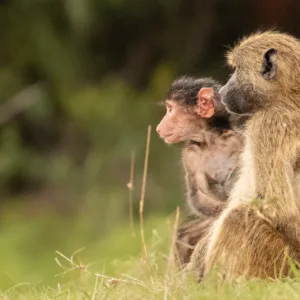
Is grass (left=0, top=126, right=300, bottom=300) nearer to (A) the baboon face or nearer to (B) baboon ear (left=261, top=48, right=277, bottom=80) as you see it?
(A) the baboon face

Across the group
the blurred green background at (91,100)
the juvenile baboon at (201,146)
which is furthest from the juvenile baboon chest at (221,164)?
the blurred green background at (91,100)

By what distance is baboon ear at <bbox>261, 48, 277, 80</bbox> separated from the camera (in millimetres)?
7156

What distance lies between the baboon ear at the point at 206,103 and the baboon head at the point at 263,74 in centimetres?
36

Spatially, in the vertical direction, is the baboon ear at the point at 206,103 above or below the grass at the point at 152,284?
above

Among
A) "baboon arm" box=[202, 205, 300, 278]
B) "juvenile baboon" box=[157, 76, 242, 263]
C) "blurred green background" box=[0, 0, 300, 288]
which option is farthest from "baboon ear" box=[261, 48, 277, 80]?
"blurred green background" box=[0, 0, 300, 288]

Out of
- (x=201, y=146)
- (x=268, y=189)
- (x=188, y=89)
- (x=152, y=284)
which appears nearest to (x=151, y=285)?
(x=152, y=284)

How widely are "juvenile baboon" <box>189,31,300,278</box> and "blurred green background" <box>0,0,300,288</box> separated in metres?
8.06

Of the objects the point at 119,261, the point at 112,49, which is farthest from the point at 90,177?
the point at 119,261

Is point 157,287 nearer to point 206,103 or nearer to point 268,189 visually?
point 268,189

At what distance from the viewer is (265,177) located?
6926 millimetres

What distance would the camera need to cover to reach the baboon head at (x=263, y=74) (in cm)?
712

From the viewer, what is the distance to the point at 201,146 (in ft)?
25.5

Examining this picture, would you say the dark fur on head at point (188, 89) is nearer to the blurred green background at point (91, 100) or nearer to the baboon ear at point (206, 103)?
the baboon ear at point (206, 103)

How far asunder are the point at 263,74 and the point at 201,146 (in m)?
0.77
